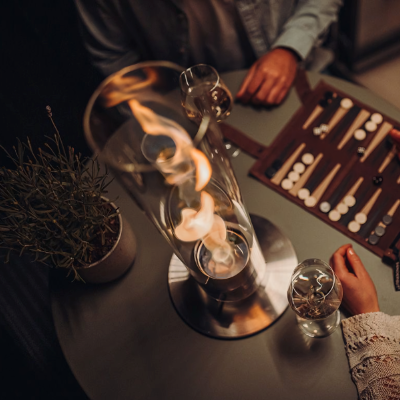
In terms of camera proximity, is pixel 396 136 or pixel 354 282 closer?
pixel 354 282

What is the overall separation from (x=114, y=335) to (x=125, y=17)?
1.17m

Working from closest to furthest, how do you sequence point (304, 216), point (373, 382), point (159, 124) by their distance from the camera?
point (373, 382) < point (159, 124) < point (304, 216)

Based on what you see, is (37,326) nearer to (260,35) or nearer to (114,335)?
(114,335)

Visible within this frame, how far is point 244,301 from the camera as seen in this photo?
1.06 m

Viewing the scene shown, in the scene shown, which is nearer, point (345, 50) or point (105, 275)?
point (105, 275)

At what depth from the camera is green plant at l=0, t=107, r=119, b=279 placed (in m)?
0.93

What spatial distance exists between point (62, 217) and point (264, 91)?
2.42 feet

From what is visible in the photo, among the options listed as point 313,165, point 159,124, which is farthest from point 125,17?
point 313,165

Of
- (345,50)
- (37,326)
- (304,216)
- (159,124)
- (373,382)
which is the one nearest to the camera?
(373,382)

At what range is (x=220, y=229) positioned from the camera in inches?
39.4

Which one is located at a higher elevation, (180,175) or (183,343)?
(180,175)

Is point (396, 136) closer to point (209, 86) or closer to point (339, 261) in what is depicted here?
point (339, 261)

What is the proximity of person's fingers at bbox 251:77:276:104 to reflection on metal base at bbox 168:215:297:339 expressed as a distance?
44 cm

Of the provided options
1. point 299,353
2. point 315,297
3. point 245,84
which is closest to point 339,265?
point 315,297
